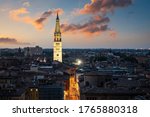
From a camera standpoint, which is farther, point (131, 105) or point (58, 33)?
point (58, 33)

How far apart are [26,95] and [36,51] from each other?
2083 inches

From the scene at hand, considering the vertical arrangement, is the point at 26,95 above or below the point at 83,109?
below

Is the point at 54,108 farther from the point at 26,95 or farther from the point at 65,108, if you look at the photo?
the point at 26,95

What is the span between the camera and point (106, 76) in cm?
2491

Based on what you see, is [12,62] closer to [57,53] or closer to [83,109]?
[57,53]

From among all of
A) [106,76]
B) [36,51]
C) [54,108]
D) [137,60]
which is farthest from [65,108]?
[36,51]

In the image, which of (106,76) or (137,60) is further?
(137,60)

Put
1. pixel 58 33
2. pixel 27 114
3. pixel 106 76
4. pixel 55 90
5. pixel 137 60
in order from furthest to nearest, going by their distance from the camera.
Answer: pixel 137 60
pixel 58 33
pixel 106 76
pixel 55 90
pixel 27 114

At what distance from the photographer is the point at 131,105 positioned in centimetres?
433

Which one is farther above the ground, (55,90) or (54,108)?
(54,108)

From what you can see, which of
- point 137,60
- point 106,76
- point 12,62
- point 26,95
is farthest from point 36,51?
point 26,95

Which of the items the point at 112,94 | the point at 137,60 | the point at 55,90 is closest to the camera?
the point at 112,94

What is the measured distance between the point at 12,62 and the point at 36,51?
27351 mm

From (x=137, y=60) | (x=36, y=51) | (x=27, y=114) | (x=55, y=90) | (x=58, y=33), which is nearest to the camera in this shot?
(x=27, y=114)
